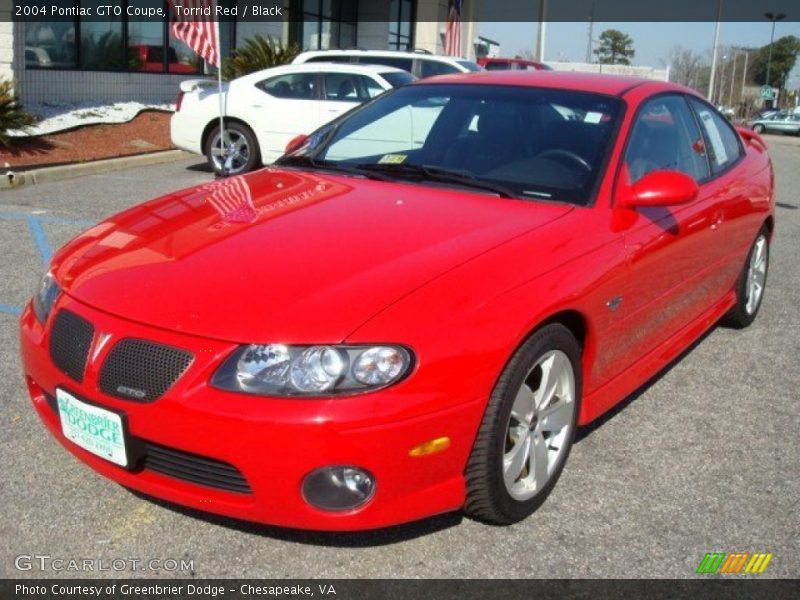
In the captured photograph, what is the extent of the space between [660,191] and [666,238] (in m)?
0.35

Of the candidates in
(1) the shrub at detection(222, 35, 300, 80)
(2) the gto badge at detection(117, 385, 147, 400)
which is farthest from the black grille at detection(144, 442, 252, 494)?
(1) the shrub at detection(222, 35, 300, 80)

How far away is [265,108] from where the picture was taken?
37.3 ft

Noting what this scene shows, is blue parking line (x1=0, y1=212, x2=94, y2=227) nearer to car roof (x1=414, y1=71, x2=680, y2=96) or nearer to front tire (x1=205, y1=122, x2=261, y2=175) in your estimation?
front tire (x1=205, y1=122, x2=261, y2=175)

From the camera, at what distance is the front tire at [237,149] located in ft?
37.3

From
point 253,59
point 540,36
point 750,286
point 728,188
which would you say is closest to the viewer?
point 728,188

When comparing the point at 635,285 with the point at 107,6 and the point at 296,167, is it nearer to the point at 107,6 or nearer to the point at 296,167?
the point at 296,167

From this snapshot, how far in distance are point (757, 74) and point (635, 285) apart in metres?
104

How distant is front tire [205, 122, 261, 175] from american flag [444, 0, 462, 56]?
Answer: 58.4 ft

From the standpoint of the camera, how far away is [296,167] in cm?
423

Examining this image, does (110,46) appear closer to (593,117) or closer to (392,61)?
(392,61)

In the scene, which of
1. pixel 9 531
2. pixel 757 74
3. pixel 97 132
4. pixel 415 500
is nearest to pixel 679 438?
pixel 415 500

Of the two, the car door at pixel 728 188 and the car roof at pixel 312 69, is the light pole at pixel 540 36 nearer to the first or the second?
the car roof at pixel 312 69

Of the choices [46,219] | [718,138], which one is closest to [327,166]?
[718,138]

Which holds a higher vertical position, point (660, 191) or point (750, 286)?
point (660, 191)
